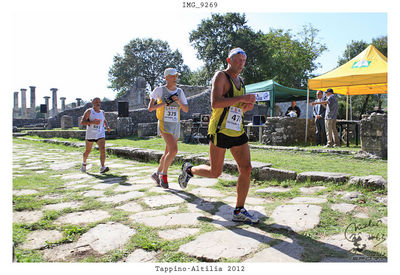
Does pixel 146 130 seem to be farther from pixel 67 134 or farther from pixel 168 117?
pixel 168 117

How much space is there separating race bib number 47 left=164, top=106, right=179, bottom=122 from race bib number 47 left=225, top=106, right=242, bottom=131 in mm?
1672

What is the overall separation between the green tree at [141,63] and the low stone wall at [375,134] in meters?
42.6

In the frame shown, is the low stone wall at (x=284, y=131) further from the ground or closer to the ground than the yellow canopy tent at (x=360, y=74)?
closer to the ground

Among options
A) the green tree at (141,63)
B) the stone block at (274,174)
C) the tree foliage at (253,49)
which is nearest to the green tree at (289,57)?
the tree foliage at (253,49)

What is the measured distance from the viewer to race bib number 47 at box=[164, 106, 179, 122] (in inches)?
170

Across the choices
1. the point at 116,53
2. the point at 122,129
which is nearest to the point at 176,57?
the point at 116,53

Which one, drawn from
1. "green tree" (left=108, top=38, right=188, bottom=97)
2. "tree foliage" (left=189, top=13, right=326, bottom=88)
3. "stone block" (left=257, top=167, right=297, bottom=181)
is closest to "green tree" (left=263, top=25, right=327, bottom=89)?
"tree foliage" (left=189, top=13, right=326, bottom=88)

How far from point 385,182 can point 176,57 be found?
4735 centimetres

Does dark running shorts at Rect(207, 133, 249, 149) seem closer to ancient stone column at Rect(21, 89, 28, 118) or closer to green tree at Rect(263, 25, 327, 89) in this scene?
green tree at Rect(263, 25, 327, 89)

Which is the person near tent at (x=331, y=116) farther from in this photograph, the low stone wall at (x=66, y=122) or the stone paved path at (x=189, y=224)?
the low stone wall at (x=66, y=122)

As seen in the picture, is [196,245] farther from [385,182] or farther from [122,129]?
[122,129]

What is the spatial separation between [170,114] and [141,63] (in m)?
44.1

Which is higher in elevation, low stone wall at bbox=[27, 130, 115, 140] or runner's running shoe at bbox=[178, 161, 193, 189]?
low stone wall at bbox=[27, 130, 115, 140]

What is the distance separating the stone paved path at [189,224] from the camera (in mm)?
2076
